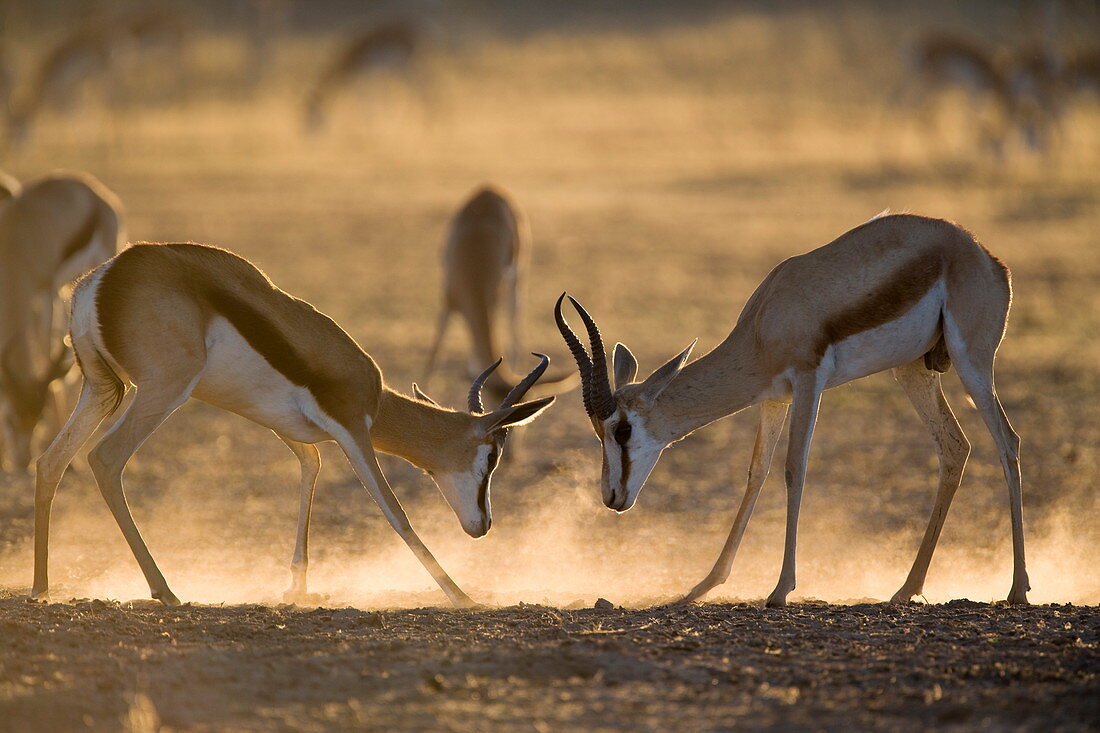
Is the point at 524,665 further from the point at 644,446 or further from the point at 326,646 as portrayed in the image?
the point at 644,446

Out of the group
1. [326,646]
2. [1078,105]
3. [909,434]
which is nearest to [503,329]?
[909,434]

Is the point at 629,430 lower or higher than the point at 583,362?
lower

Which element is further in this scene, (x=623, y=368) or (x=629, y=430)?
(x=623, y=368)

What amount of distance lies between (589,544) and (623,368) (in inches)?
56.6

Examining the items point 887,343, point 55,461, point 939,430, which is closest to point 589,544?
point 939,430

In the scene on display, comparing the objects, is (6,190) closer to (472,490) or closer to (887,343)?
(472,490)

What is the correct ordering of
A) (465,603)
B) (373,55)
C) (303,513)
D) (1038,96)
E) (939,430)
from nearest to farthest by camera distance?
(465,603) → (303,513) → (939,430) → (1038,96) → (373,55)

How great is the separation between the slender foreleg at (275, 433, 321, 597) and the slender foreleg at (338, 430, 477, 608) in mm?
466

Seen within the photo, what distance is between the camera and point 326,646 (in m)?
5.02

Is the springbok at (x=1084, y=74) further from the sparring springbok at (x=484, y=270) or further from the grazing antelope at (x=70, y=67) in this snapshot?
the sparring springbok at (x=484, y=270)

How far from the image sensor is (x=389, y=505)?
238 inches

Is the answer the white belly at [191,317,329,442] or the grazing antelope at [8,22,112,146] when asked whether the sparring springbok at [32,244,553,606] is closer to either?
the white belly at [191,317,329,442]

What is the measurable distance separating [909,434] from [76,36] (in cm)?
2680

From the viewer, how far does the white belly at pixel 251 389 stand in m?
5.83
